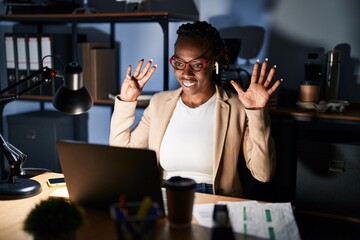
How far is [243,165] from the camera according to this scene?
2.48 meters

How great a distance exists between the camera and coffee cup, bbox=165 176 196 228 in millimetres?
1187

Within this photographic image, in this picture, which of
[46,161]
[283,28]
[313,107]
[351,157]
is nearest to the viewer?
[351,157]

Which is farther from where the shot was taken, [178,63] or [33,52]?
[33,52]

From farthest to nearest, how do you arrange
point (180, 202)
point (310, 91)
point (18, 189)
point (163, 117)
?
point (310, 91)
point (163, 117)
point (18, 189)
point (180, 202)

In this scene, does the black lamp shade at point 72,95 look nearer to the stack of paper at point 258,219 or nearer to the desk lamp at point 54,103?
the desk lamp at point 54,103

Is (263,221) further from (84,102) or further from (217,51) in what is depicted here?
(217,51)

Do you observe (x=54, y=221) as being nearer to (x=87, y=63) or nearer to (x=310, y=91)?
(x=310, y=91)

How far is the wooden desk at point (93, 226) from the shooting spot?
117 centimetres

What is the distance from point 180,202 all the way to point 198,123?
792mm

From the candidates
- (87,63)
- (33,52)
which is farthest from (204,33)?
(33,52)

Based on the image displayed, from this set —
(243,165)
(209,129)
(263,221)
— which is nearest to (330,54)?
(243,165)

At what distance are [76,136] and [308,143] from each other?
61.7 inches

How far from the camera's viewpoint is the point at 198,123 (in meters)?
1.96

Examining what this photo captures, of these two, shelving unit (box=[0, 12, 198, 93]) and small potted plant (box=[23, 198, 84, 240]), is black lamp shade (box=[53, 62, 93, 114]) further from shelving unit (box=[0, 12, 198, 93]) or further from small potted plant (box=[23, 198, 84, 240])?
shelving unit (box=[0, 12, 198, 93])
